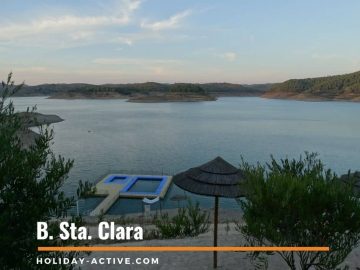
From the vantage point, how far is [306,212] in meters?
7.97

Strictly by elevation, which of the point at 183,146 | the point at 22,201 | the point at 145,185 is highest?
Result: the point at 22,201

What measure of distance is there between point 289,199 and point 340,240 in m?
1.70

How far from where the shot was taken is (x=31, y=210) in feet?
20.9

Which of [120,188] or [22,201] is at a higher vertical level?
[22,201]

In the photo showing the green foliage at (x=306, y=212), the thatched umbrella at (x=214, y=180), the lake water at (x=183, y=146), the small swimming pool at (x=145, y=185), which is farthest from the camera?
the lake water at (x=183, y=146)

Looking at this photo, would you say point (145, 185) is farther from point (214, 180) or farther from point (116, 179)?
point (214, 180)

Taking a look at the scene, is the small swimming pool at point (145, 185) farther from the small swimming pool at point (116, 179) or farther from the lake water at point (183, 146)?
the lake water at point (183, 146)

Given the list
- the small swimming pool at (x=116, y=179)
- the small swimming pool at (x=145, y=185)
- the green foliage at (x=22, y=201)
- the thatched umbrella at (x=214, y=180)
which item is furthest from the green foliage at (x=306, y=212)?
the small swimming pool at (x=116, y=179)

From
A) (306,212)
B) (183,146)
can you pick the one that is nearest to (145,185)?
(183,146)

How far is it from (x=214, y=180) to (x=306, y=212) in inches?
145

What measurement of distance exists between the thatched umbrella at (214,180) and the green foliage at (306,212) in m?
2.04

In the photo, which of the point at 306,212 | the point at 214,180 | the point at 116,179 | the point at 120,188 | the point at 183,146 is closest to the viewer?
the point at 306,212

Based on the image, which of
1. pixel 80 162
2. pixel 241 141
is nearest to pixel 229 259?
pixel 80 162

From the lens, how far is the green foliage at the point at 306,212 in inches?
307
